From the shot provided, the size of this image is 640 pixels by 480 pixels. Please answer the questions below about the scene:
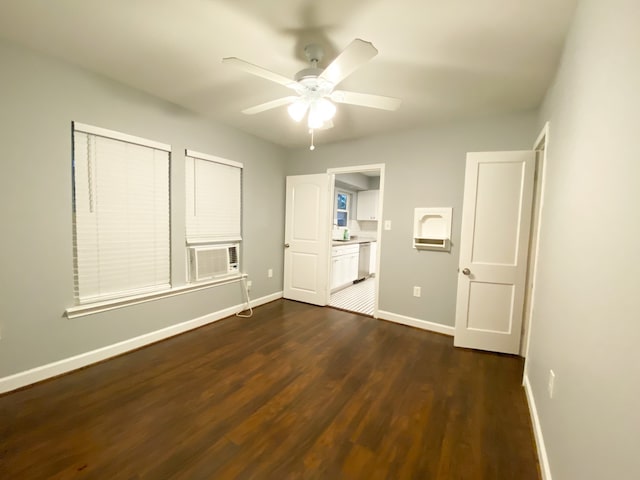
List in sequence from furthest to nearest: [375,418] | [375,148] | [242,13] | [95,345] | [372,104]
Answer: [375,148] → [95,345] → [372,104] → [375,418] → [242,13]

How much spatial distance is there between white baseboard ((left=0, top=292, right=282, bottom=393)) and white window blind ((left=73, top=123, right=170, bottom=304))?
1.53 ft

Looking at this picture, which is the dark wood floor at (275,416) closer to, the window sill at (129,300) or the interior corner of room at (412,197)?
the interior corner of room at (412,197)

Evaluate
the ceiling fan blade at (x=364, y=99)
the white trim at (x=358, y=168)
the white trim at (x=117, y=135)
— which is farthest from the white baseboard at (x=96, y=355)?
the ceiling fan blade at (x=364, y=99)

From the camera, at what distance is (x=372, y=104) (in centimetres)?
188

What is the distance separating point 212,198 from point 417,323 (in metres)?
2.99

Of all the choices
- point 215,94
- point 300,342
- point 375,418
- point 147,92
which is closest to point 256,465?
point 375,418

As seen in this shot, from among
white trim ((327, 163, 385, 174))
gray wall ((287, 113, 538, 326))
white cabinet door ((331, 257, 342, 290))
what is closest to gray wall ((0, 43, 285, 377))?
white trim ((327, 163, 385, 174))

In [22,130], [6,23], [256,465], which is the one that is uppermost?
[6,23]

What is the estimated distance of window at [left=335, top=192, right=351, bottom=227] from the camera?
6.13 metres

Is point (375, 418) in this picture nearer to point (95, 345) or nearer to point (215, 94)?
point (95, 345)

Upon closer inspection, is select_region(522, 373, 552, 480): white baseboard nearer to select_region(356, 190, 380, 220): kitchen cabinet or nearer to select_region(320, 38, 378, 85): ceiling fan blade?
select_region(320, 38, 378, 85): ceiling fan blade

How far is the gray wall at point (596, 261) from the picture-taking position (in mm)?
748

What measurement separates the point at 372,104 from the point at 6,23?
238 cm

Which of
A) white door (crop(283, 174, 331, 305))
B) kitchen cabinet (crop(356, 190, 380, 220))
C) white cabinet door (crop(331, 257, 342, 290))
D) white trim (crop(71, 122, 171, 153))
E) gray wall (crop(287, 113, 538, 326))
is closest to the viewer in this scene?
white trim (crop(71, 122, 171, 153))
